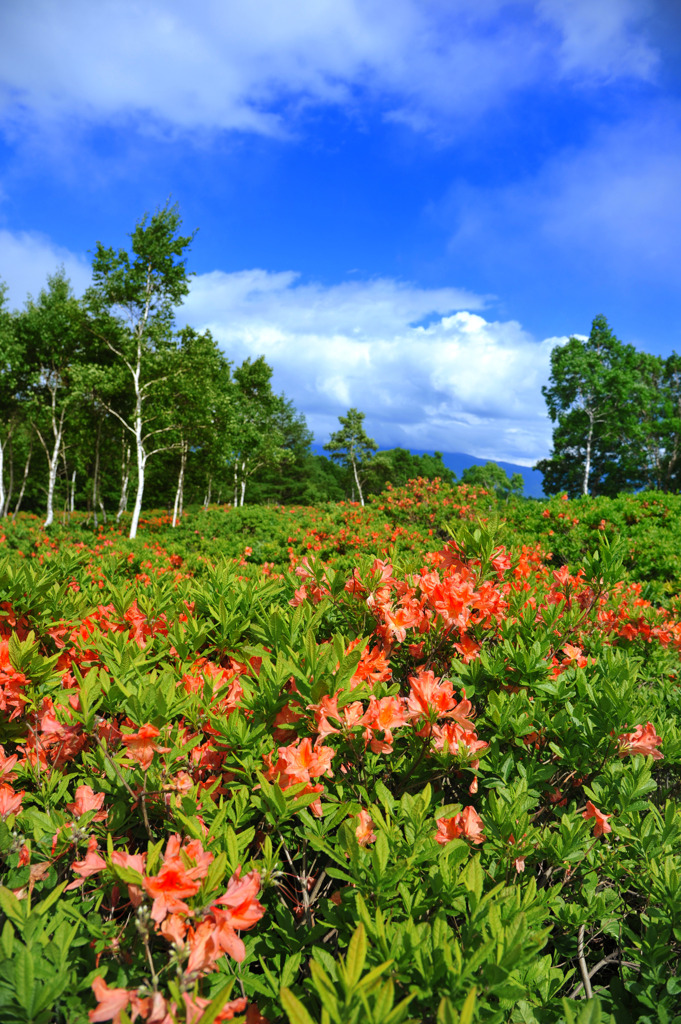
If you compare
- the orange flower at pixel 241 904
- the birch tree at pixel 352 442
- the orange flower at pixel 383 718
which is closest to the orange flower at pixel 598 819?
the orange flower at pixel 383 718

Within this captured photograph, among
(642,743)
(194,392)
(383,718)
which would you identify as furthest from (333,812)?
(194,392)

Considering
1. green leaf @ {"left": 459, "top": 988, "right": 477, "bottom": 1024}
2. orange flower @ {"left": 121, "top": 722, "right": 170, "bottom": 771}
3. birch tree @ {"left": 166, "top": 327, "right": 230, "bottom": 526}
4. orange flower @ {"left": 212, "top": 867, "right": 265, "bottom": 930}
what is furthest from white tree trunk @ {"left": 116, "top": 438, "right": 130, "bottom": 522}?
green leaf @ {"left": 459, "top": 988, "right": 477, "bottom": 1024}

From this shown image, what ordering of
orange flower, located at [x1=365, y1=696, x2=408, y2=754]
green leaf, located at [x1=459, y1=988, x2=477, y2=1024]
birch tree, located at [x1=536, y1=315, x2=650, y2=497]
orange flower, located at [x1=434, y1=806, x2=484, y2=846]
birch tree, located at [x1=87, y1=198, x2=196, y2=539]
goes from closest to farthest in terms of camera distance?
green leaf, located at [x1=459, y1=988, x2=477, y2=1024] < orange flower, located at [x1=434, y1=806, x2=484, y2=846] < orange flower, located at [x1=365, y1=696, x2=408, y2=754] < birch tree, located at [x1=87, y1=198, x2=196, y2=539] < birch tree, located at [x1=536, y1=315, x2=650, y2=497]

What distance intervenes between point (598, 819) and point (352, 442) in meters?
42.5

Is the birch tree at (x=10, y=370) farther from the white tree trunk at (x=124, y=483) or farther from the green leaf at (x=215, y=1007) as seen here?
the green leaf at (x=215, y=1007)

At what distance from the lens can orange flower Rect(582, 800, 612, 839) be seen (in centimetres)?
155

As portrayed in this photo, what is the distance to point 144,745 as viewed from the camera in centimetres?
152

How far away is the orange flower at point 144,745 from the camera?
1.51 m

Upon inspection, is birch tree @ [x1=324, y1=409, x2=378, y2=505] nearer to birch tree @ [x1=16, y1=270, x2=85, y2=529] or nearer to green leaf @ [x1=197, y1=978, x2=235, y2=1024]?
birch tree @ [x1=16, y1=270, x2=85, y2=529]

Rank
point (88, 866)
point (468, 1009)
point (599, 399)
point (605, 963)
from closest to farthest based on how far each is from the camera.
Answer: point (468, 1009) < point (88, 866) < point (605, 963) < point (599, 399)

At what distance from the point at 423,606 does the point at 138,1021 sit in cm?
160

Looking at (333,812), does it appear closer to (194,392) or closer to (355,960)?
(355,960)

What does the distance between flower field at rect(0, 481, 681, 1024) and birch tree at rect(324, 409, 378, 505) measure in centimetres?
3988

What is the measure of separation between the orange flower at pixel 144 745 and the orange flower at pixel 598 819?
54.9 inches
